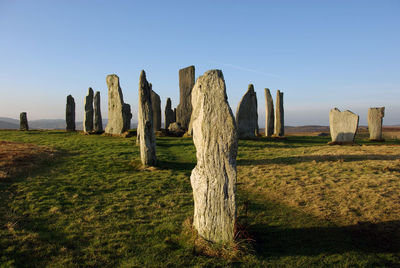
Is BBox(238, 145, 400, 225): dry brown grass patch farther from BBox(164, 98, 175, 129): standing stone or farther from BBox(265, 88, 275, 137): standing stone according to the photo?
BBox(164, 98, 175, 129): standing stone

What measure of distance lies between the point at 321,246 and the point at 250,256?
166 cm

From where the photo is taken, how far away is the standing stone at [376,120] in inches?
815

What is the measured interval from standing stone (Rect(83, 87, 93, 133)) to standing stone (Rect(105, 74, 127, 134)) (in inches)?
134

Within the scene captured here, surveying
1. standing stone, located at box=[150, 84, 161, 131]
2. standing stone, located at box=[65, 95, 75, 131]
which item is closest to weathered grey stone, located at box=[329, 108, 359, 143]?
standing stone, located at box=[150, 84, 161, 131]

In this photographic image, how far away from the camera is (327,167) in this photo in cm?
1155

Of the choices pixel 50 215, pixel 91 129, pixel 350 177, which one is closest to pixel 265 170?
pixel 350 177

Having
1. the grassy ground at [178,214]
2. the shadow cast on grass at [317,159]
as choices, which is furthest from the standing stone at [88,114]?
the shadow cast on grass at [317,159]

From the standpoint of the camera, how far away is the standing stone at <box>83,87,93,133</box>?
23.9 m

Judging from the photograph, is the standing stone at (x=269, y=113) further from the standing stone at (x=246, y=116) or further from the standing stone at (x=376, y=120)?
the standing stone at (x=376, y=120)

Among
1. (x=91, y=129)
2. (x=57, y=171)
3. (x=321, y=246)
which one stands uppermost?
(x=91, y=129)

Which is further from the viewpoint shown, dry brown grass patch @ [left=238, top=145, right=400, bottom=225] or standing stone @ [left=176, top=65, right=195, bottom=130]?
standing stone @ [left=176, top=65, right=195, bottom=130]

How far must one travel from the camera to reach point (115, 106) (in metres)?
21.2

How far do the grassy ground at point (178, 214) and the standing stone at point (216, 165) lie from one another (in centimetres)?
59

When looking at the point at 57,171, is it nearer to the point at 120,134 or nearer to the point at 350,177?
the point at 120,134
